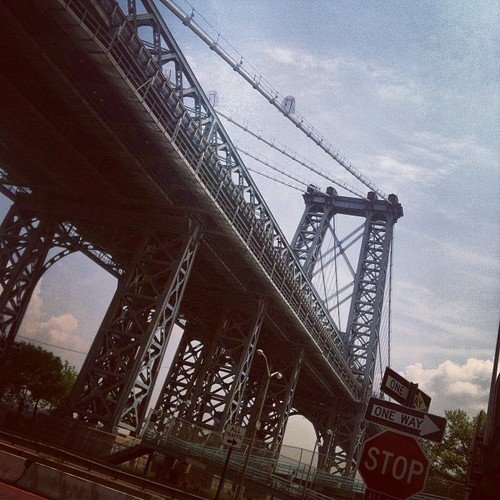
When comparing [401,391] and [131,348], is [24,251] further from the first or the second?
[401,391]

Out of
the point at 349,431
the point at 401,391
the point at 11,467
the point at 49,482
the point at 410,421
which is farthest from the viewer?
the point at 349,431

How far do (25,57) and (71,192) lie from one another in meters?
10.6

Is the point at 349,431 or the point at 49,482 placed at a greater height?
the point at 349,431

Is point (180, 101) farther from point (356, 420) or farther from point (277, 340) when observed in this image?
point (356, 420)

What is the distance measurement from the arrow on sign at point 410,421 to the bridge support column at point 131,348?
1598 centimetres

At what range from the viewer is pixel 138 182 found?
22.4 metres

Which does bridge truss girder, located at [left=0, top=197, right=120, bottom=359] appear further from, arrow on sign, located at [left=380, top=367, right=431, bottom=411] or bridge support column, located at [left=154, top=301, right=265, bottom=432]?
arrow on sign, located at [left=380, top=367, right=431, bottom=411]

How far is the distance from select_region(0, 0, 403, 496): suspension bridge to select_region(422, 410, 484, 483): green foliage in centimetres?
2800

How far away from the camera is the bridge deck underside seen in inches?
628

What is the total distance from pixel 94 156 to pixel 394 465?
67.3 ft

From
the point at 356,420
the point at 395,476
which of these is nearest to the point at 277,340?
the point at 356,420

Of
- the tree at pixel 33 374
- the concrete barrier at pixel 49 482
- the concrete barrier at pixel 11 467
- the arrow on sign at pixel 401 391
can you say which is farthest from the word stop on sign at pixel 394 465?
the tree at pixel 33 374

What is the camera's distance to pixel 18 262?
26.9m

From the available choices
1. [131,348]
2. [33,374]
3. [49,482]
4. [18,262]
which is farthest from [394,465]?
[33,374]
